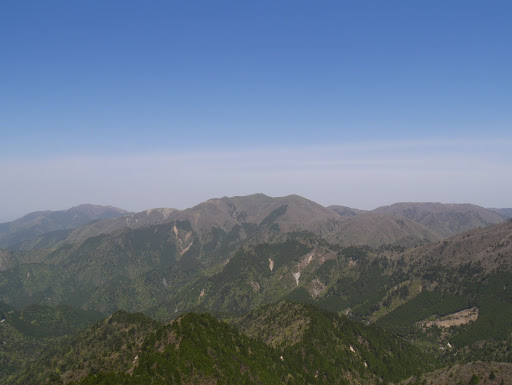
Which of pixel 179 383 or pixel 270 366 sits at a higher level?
pixel 179 383

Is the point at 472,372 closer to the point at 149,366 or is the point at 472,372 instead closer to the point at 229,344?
the point at 229,344

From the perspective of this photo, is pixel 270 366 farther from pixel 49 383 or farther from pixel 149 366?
pixel 49 383

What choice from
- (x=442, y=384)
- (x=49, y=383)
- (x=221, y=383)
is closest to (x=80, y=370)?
(x=49, y=383)

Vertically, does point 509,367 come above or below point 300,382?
above

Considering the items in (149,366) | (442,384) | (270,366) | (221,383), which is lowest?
(442,384)

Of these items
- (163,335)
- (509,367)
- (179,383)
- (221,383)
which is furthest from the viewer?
(509,367)

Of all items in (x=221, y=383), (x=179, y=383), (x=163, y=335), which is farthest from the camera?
(x=163, y=335)

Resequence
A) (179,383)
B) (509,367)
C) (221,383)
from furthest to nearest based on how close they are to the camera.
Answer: (509,367) < (221,383) < (179,383)

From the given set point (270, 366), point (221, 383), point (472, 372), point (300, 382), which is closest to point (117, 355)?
point (221, 383)

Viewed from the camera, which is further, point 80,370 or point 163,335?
point 80,370
